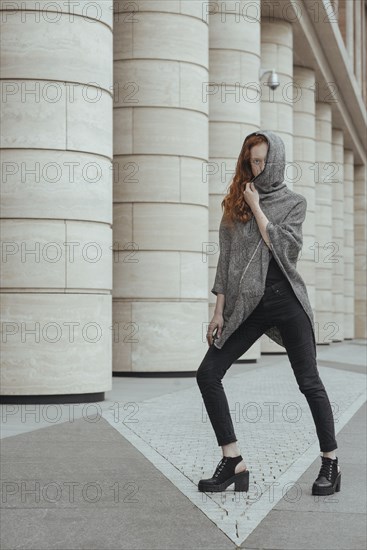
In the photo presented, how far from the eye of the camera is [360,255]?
4762cm

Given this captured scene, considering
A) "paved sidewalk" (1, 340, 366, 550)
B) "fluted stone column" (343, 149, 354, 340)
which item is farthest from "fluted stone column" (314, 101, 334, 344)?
"paved sidewalk" (1, 340, 366, 550)

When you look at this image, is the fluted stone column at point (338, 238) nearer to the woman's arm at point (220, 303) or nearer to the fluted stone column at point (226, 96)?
the fluted stone column at point (226, 96)

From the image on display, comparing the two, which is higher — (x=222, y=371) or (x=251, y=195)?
(x=251, y=195)

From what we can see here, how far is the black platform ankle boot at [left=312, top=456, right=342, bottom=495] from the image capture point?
6.01 m

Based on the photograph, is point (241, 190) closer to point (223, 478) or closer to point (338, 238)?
point (223, 478)

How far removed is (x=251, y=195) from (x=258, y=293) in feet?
1.80

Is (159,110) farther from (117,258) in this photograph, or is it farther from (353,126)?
(353,126)

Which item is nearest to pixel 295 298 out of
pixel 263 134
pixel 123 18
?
pixel 263 134

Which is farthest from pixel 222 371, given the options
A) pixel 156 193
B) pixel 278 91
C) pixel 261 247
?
pixel 278 91

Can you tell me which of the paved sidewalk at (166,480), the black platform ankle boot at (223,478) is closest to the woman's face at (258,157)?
the black platform ankle boot at (223,478)

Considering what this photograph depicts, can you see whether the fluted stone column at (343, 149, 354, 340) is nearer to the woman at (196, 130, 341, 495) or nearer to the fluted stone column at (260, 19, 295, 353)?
the fluted stone column at (260, 19, 295, 353)

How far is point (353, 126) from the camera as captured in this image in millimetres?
43969

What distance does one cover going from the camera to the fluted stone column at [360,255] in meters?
47.3

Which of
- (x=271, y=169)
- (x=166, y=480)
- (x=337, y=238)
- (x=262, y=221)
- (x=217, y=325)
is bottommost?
(x=166, y=480)
